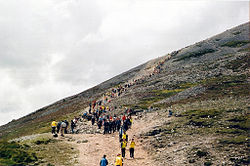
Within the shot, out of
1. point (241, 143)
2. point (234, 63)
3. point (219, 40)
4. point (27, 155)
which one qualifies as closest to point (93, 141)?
point (27, 155)

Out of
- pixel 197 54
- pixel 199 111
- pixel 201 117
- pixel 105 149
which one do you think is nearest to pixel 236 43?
pixel 197 54

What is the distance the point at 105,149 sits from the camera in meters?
36.2

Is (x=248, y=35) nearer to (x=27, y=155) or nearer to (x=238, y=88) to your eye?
(x=238, y=88)

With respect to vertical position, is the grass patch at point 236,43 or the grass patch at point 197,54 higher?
the grass patch at point 236,43

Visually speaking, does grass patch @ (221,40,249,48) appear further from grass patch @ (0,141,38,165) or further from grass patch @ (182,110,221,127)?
grass patch @ (0,141,38,165)

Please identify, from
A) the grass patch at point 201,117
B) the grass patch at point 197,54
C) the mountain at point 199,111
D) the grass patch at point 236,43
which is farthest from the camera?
the grass patch at point 197,54

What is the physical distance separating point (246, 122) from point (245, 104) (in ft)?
34.2

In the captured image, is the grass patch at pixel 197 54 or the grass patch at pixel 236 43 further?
the grass patch at pixel 197 54

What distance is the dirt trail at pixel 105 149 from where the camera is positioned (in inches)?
1174

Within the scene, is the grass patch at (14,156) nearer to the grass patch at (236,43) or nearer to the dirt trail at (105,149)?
the dirt trail at (105,149)

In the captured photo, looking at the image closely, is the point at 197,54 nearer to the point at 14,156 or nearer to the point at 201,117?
the point at 201,117

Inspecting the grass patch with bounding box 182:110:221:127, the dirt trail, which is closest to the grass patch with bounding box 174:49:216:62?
the grass patch with bounding box 182:110:221:127

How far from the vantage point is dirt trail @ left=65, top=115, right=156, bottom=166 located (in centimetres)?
2981

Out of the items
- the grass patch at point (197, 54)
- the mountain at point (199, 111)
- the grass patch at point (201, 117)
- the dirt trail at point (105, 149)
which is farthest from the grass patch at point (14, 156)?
the grass patch at point (197, 54)
